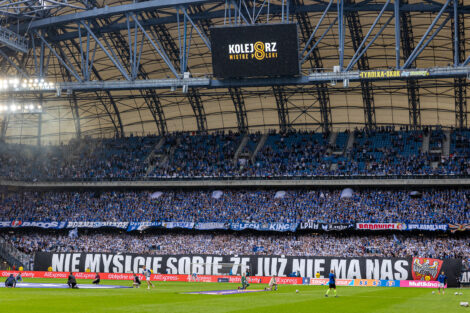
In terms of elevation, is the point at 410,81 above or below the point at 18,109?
above

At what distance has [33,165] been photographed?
250ft

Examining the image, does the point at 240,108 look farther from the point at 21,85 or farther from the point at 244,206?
the point at 21,85

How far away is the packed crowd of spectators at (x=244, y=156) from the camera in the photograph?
211 feet

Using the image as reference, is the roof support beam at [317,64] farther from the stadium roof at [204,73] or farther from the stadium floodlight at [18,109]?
the stadium floodlight at [18,109]

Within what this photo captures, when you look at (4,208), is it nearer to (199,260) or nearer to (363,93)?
(199,260)

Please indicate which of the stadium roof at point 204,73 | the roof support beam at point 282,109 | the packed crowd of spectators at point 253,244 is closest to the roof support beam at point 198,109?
the stadium roof at point 204,73

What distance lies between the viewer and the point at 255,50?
4369cm

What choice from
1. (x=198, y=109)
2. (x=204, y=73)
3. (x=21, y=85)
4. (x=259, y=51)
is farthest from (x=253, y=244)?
(x=21, y=85)

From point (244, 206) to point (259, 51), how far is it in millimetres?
24765

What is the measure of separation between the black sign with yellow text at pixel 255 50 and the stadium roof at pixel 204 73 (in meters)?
2.51

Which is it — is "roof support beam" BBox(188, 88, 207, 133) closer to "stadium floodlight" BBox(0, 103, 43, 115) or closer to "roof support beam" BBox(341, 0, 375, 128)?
"roof support beam" BBox(341, 0, 375, 128)

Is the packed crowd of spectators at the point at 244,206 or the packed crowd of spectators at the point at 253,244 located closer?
the packed crowd of spectators at the point at 253,244

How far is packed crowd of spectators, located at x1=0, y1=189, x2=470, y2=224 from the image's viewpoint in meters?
58.6

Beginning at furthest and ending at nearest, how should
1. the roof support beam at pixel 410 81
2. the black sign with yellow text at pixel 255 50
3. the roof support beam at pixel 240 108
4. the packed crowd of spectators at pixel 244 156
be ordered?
the roof support beam at pixel 240 108 → the packed crowd of spectators at pixel 244 156 → the roof support beam at pixel 410 81 → the black sign with yellow text at pixel 255 50
